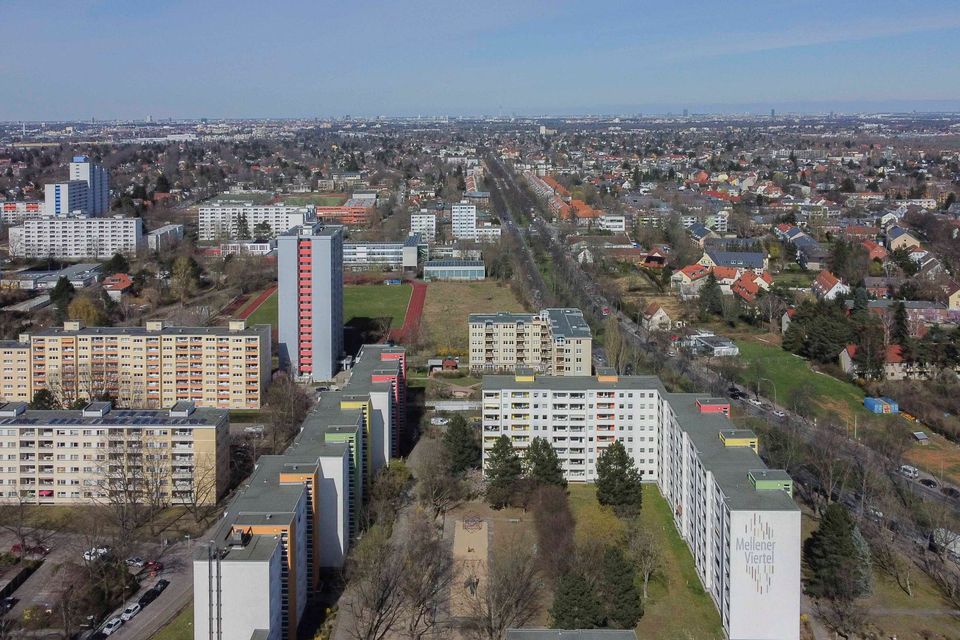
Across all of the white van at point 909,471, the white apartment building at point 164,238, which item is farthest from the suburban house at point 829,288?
the white apartment building at point 164,238

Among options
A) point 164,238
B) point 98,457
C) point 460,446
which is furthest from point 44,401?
point 164,238

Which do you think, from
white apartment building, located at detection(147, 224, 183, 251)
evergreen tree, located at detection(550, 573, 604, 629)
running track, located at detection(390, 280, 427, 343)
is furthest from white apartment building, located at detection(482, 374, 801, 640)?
white apartment building, located at detection(147, 224, 183, 251)

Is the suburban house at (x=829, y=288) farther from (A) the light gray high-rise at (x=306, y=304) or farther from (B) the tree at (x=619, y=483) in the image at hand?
(B) the tree at (x=619, y=483)

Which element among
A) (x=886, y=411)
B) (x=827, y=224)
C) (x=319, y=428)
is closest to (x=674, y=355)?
(x=886, y=411)

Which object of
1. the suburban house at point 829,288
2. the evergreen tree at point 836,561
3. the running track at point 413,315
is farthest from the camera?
the suburban house at point 829,288

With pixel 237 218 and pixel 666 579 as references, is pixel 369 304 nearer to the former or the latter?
pixel 237 218
